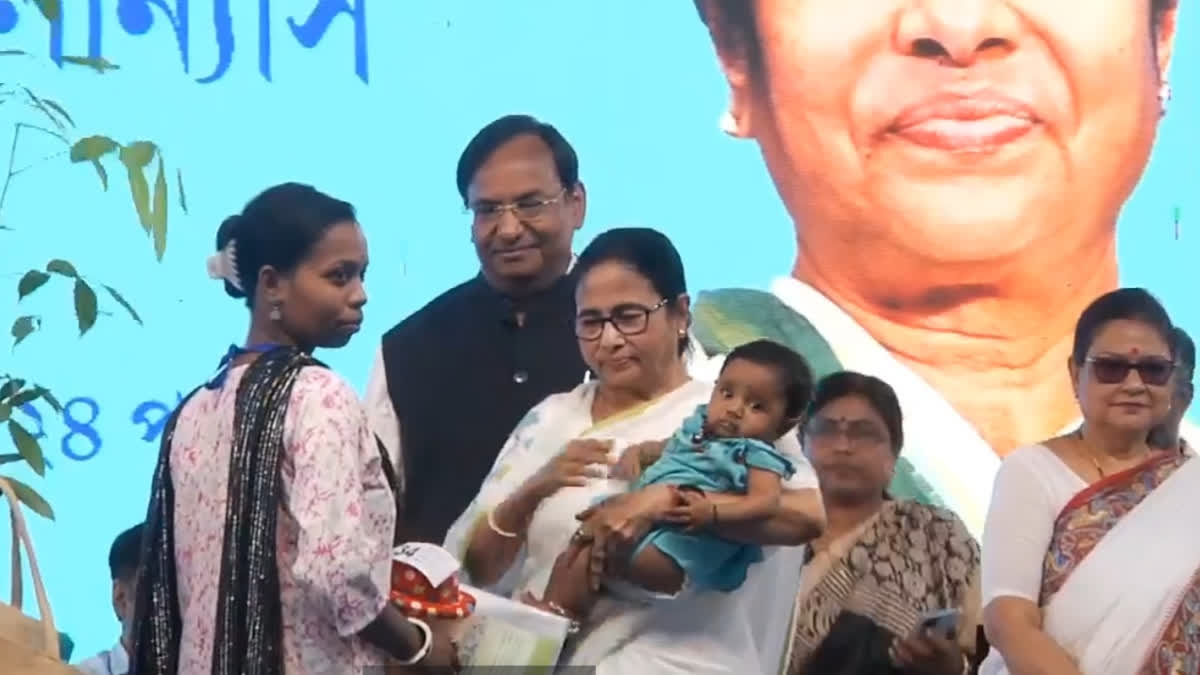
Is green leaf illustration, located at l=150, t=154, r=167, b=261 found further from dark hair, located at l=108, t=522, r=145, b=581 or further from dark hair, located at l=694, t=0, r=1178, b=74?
dark hair, located at l=694, t=0, r=1178, b=74

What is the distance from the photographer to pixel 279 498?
2.32 meters

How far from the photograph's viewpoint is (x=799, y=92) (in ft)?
12.6

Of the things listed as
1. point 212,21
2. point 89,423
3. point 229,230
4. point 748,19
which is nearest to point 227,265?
point 229,230

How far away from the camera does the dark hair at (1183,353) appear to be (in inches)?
104

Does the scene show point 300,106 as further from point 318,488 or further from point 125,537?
point 318,488

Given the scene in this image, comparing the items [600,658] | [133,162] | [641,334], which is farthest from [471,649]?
[133,162]

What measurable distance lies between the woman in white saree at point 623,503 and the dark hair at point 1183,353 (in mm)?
484

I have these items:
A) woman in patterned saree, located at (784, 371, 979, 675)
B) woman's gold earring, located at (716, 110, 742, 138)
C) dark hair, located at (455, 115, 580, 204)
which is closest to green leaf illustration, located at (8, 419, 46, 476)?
dark hair, located at (455, 115, 580, 204)

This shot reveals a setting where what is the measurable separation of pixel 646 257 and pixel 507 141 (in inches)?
18.3

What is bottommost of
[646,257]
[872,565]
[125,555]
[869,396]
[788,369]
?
[125,555]

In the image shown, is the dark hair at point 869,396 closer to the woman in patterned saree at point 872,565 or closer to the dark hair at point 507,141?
the woman in patterned saree at point 872,565

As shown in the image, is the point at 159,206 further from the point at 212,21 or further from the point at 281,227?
the point at 212,21

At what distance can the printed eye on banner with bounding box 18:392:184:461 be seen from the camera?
369 centimetres

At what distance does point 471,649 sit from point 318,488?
0.30m
